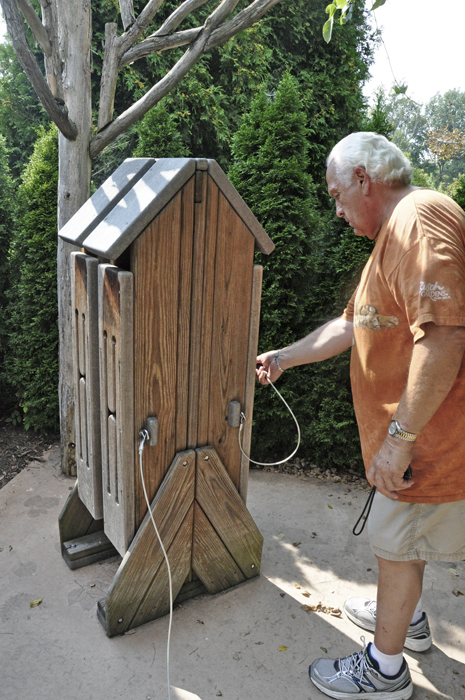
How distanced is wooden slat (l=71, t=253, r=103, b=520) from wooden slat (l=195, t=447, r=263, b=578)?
0.50 m

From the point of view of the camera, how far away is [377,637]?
200 centimetres

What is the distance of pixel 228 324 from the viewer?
2312 millimetres

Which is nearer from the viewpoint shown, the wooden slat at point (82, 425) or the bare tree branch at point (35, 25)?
the wooden slat at point (82, 425)

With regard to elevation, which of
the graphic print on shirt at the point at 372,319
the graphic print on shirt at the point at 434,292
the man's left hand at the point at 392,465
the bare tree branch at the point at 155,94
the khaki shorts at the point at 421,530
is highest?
the bare tree branch at the point at 155,94

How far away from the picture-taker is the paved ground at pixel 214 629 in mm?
2055

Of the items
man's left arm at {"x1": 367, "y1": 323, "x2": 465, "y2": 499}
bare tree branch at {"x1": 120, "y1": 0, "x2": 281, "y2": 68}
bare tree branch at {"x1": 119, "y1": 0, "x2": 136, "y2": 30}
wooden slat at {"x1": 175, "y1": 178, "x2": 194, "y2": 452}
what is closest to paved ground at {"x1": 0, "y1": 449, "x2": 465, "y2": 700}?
wooden slat at {"x1": 175, "y1": 178, "x2": 194, "y2": 452}

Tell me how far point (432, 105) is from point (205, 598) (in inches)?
2471

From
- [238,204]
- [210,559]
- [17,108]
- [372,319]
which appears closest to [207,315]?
[238,204]

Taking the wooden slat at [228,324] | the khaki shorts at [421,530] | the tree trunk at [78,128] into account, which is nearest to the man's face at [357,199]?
the wooden slat at [228,324]

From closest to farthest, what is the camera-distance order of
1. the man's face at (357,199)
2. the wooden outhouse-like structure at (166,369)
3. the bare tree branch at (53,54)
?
the man's face at (357,199)
the wooden outhouse-like structure at (166,369)
the bare tree branch at (53,54)

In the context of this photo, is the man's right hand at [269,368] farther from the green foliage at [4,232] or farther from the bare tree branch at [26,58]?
the green foliage at [4,232]

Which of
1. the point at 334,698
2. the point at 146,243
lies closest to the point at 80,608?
the point at 334,698

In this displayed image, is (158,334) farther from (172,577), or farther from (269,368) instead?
(172,577)

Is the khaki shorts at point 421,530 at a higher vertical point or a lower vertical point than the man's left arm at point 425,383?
lower
